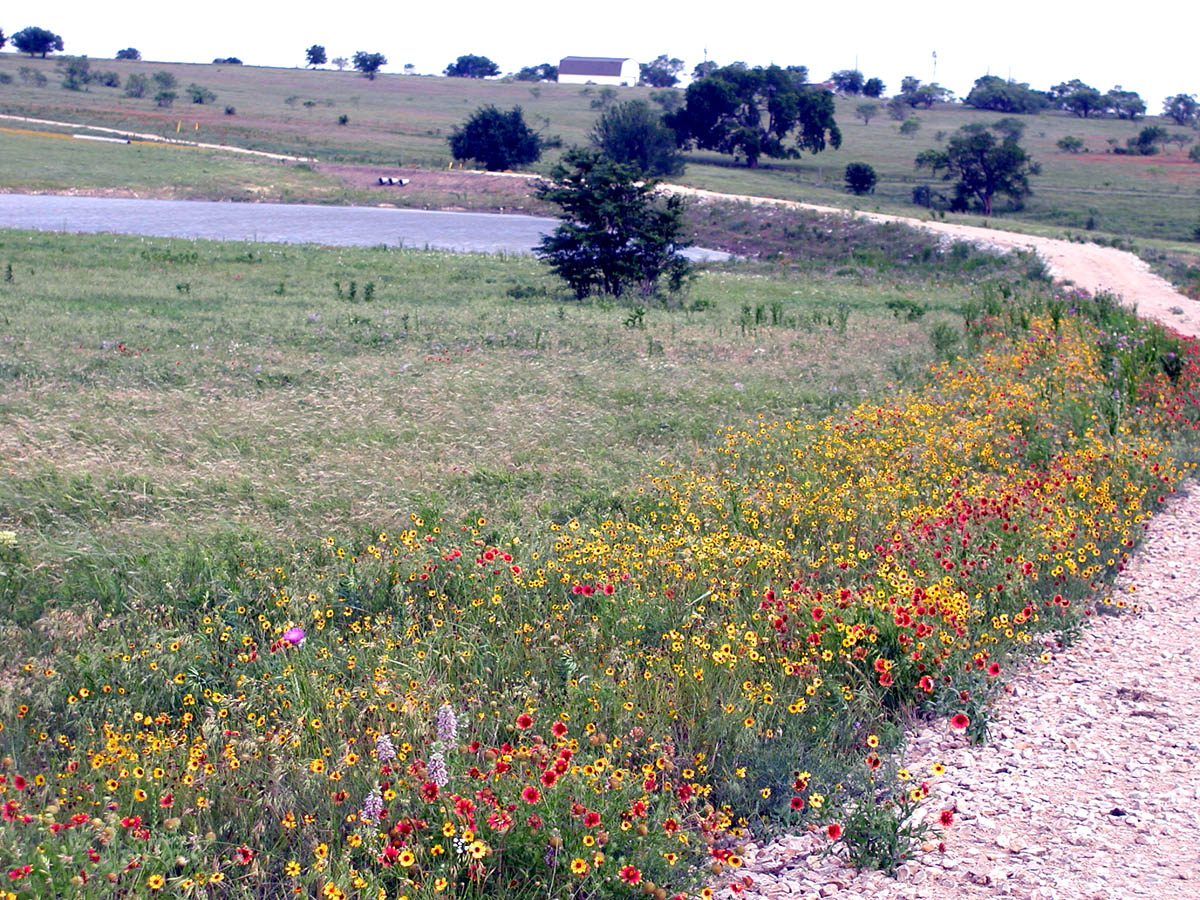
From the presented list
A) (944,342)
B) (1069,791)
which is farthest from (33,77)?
(1069,791)

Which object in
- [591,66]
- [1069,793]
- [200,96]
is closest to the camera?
[1069,793]

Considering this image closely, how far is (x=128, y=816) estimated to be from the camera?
10.7 ft

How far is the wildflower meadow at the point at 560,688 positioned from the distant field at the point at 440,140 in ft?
125

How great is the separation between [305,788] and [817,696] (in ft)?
6.39

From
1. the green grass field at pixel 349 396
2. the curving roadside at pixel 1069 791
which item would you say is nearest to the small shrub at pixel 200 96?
the green grass field at pixel 349 396

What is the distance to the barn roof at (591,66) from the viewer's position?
132375 millimetres

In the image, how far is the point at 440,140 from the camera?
68938 millimetres

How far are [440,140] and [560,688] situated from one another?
6889 centimetres

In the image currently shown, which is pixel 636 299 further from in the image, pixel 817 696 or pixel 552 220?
pixel 552 220

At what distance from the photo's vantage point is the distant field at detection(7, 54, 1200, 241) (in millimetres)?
46219

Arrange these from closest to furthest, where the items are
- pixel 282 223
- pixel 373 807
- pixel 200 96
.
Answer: pixel 373 807 < pixel 282 223 < pixel 200 96

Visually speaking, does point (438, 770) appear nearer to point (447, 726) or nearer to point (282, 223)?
point (447, 726)

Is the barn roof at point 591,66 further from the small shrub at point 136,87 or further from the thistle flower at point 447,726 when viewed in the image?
the thistle flower at point 447,726

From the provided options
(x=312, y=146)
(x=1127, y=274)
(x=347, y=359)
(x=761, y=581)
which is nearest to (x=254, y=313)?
(x=347, y=359)
